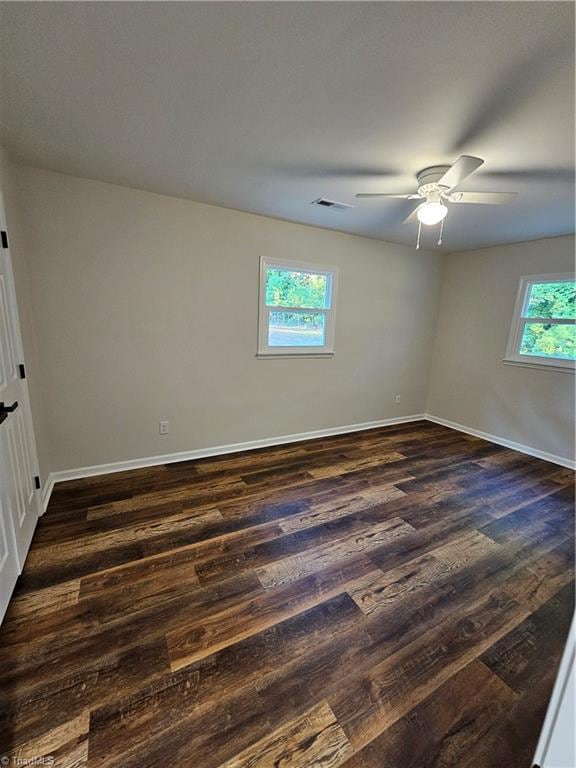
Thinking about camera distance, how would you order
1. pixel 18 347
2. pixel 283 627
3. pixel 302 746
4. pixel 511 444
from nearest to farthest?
pixel 302 746 < pixel 283 627 < pixel 18 347 < pixel 511 444

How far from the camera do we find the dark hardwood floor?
3.72 ft

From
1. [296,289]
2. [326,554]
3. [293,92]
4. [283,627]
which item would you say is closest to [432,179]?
[293,92]

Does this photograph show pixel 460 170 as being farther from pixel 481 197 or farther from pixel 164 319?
pixel 164 319

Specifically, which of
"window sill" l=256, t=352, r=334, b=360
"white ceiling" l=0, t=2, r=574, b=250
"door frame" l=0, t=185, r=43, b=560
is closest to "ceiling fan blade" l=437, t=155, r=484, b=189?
"white ceiling" l=0, t=2, r=574, b=250

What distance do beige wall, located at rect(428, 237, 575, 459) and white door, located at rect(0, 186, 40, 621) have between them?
4.89 meters

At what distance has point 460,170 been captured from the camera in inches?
67.4

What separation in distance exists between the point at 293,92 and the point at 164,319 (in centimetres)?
203

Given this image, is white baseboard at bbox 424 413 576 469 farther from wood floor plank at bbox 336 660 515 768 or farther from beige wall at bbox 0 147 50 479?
beige wall at bbox 0 147 50 479

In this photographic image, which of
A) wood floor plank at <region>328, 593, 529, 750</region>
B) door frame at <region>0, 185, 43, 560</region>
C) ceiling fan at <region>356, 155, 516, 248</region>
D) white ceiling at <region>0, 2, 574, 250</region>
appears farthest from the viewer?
ceiling fan at <region>356, 155, 516, 248</region>

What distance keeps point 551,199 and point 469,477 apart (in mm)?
2514

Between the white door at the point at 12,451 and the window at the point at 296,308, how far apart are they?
202cm

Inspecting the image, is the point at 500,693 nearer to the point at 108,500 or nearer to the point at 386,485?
the point at 386,485

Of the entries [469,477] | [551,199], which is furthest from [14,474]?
[551,199]

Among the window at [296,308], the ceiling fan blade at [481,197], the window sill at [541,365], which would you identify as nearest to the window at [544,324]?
the window sill at [541,365]
